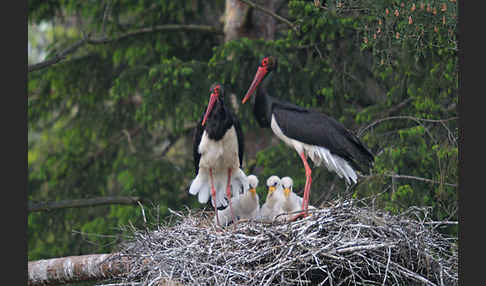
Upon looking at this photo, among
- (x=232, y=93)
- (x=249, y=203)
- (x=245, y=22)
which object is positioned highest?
(x=245, y=22)

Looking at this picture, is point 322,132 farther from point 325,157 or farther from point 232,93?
point 232,93

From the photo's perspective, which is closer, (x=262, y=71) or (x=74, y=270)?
(x=74, y=270)

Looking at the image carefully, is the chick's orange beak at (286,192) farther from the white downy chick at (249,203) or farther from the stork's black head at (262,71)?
the stork's black head at (262,71)

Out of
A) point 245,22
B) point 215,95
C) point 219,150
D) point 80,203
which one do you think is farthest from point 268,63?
point 80,203

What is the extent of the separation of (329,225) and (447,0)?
1964mm

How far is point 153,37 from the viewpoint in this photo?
9453mm

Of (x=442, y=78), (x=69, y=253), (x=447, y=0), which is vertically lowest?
(x=69, y=253)

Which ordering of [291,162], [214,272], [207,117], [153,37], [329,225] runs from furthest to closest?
[153,37] → [291,162] → [207,117] → [329,225] → [214,272]

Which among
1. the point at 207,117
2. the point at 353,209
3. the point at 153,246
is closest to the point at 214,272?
the point at 153,246

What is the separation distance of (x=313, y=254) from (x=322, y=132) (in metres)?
2.05

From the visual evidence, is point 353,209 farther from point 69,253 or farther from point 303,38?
point 69,253

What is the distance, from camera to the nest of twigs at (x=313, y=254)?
4.92 meters

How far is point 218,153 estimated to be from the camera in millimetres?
6789

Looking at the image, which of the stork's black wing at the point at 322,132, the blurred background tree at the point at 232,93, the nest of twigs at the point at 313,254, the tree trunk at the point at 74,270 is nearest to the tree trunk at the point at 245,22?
the blurred background tree at the point at 232,93
